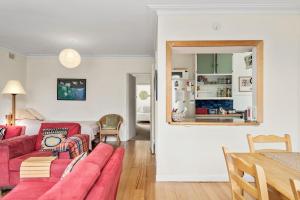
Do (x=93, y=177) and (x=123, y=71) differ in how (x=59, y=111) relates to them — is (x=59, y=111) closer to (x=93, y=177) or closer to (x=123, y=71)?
(x=123, y=71)

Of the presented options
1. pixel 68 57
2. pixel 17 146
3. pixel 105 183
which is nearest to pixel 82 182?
pixel 105 183

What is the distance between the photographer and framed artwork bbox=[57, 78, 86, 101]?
7133 millimetres

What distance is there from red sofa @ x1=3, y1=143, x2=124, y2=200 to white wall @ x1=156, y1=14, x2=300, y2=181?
1449 mm

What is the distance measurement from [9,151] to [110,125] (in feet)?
12.6

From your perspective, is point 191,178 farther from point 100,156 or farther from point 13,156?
point 13,156

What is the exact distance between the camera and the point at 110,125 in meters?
6.90

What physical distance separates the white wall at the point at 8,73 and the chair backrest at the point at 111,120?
2.35 meters

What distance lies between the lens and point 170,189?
3.24 meters

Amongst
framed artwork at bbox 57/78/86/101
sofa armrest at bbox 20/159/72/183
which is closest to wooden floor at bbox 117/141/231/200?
sofa armrest at bbox 20/159/72/183

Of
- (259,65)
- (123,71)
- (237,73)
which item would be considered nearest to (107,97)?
(123,71)

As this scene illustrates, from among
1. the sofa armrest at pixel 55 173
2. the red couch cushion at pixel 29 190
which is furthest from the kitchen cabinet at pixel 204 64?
the red couch cushion at pixel 29 190

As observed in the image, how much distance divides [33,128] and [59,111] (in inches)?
75.6

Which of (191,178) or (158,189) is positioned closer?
(158,189)

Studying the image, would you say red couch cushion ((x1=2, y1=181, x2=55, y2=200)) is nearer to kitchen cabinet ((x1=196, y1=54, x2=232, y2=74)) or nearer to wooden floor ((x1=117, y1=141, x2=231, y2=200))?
wooden floor ((x1=117, y1=141, x2=231, y2=200))
